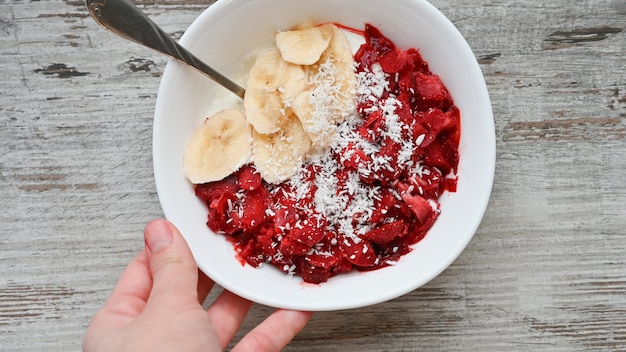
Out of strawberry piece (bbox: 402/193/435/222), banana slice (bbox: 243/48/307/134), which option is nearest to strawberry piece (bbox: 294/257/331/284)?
strawberry piece (bbox: 402/193/435/222)

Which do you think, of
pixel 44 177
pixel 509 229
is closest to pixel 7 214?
pixel 44 177

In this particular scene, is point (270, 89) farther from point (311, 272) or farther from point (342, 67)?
point (311, 272)

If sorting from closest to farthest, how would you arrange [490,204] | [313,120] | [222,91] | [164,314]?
[164,314] < [313,120] < [222,91] < [490,204]

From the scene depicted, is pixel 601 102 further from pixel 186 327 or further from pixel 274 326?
pixel 186 327

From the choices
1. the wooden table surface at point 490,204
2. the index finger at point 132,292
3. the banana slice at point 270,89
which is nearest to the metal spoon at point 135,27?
the banana slice at point 270,89

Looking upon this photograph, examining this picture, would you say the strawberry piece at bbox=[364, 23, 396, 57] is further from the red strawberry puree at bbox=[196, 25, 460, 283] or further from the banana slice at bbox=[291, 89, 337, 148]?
the banana slice at bbox=[291, 89, 337, 148]

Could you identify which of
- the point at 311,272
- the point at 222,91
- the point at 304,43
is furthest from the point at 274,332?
the point at 304,43
